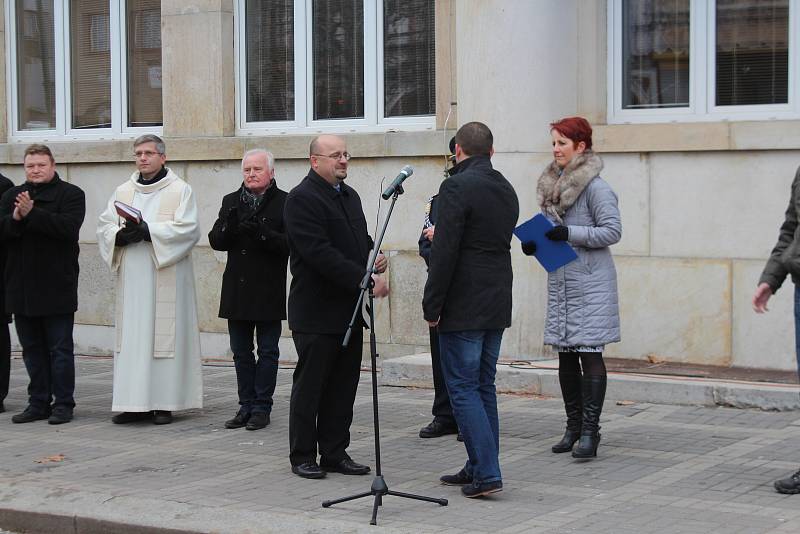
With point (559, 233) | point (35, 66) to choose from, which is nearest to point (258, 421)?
point (559, 233)

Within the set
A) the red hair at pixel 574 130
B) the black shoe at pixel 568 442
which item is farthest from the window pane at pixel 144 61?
the black shoe at pixel 568 442

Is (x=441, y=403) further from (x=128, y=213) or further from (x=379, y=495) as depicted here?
(x=128, y=213)

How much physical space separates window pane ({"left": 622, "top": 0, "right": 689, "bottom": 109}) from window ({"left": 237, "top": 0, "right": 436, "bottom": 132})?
1877 mm

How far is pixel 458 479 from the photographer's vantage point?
6973 millimetres

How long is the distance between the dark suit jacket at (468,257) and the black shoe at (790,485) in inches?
63.5

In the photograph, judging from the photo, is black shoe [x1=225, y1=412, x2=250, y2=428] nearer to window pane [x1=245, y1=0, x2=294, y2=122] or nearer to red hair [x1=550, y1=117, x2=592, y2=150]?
red hair [x1=550, y1=117, x2=592, y2=150]

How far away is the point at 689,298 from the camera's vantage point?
1022cm

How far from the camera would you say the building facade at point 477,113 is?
10.1 metres

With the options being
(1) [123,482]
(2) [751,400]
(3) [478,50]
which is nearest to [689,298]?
(2) [751,400]

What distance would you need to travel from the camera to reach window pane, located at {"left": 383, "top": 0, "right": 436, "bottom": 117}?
11898 millimetres

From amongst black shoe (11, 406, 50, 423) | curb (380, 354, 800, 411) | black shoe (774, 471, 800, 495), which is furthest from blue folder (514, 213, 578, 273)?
black shoe (11, 406, 50, 423)

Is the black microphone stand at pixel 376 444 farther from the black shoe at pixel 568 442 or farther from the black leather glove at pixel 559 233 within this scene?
the black shoe at pixel 568 442

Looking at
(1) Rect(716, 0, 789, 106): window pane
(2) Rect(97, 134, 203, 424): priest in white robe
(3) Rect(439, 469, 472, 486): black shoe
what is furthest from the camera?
(1) Rect(716, 0, 789, 106): window pane

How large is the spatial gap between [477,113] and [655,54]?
5.21 feet
